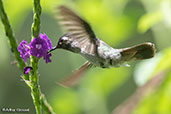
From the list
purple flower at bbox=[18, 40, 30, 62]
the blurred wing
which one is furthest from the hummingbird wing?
purple flower at bbox=[18, 40, 30, 62]

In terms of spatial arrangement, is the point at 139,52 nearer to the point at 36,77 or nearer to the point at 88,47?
the point at 88,47

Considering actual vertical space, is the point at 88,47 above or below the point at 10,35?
below

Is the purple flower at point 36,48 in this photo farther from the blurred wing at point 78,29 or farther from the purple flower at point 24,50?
the blurred wing at point 78,29

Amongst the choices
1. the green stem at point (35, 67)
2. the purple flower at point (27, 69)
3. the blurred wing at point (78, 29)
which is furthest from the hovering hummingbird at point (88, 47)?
the purple flower at point (27, 69)

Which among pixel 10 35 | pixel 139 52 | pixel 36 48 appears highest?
pixel 10 35

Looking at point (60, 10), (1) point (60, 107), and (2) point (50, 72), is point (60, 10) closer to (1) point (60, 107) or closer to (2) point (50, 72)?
(1) point (60, 107)

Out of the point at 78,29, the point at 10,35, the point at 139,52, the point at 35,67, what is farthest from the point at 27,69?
the point at 139,52
